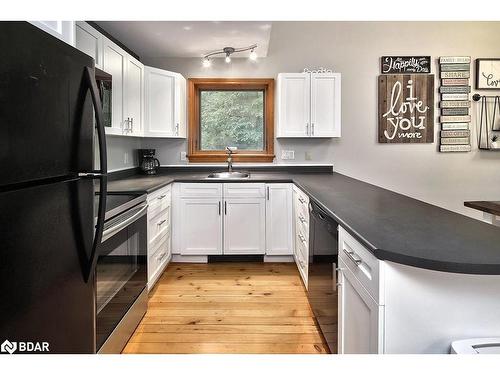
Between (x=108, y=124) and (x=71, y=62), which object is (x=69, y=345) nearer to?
(x=71, y=62)

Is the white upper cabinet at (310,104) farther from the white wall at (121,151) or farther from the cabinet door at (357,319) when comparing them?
the cabinet door at (357,319)

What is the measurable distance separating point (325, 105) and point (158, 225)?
207 cm

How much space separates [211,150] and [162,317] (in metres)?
2.13

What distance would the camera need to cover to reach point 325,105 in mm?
3553

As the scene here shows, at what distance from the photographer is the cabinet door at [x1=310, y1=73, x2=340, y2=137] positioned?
11.6 ft

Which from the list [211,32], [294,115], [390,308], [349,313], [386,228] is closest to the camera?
[390,308]

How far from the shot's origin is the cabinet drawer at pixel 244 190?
10.8 feet

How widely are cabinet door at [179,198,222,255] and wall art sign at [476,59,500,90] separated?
3226mm

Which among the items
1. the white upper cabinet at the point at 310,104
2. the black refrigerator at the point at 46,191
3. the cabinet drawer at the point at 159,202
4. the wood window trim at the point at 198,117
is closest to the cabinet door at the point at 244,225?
the cabinet drawer at the point at 159,202

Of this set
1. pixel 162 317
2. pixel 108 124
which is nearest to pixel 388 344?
pixel 162 317

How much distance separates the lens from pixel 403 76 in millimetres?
3826

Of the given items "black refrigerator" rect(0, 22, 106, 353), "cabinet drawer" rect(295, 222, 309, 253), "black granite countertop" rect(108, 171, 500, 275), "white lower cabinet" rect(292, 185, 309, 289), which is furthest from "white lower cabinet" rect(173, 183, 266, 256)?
"black refrigerator" rect(0, 22, 106, 353)

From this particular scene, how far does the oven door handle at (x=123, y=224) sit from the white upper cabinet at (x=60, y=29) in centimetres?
80

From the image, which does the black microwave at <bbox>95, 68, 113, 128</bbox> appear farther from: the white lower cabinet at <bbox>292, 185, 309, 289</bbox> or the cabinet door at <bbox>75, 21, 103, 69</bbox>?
the white lower cabinet at <bbox>292, 185, 309, 289</bbox>
